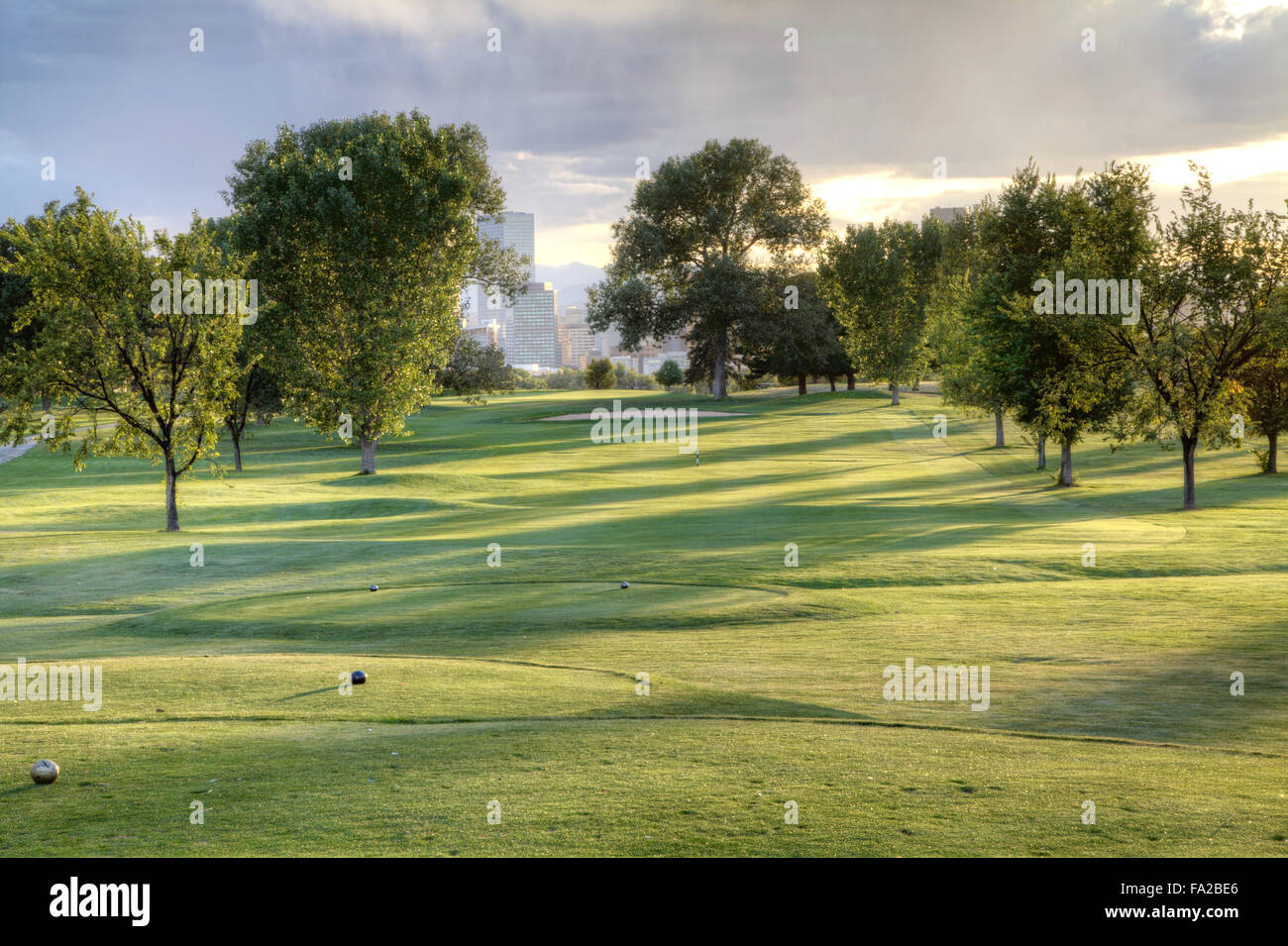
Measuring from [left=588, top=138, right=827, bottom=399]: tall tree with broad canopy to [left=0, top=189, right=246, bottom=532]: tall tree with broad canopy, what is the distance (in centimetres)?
6236

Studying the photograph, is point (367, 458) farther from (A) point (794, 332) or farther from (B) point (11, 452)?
(A) point (794, 332)

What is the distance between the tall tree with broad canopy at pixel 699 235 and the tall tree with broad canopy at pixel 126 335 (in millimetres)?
62356

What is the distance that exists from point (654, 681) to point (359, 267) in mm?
45848

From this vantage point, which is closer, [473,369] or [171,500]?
[171,500]

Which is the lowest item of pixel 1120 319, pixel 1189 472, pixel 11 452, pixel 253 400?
pixel 1189 472

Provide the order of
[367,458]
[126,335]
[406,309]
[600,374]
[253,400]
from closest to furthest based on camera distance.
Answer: [126,335] < [406,309] < [367,458] < [253,400] < [600,374]

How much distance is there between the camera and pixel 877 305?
95.4 metres

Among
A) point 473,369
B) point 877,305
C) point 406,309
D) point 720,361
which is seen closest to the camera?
point 406,309

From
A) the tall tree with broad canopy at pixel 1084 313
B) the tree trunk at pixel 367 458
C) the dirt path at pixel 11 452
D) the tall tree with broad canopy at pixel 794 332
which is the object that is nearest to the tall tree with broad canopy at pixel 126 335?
the tree trunk at pixel 367 458

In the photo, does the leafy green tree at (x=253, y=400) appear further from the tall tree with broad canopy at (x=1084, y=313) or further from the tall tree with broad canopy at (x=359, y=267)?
the tall tree with broad canopy at (x=1084, y=313)

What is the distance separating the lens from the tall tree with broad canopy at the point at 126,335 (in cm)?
3334

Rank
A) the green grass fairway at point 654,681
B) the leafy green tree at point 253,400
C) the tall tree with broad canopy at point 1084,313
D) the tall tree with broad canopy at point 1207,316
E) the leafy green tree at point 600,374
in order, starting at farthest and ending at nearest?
the leafy green tree at point 600,374
the leafy green tree at point 253,400
the tall tree with broad canopy at point 1084,313
the tall tree with broad canopy at point 1207,316
the green grass fairway at point 654,681

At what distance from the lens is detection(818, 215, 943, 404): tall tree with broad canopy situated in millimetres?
94688

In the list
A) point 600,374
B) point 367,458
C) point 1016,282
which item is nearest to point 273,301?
point 367,458
